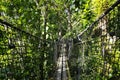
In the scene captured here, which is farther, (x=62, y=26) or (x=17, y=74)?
(x=62, y=26)

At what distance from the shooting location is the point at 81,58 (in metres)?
3.44

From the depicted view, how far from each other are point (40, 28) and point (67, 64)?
3200 millimetres

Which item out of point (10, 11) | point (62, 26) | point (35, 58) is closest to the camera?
point (35, 58)

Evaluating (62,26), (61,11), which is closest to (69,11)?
(61,11)

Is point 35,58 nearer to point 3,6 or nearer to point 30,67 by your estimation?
point 30,67

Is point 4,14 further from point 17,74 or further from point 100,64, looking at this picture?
point 100,64

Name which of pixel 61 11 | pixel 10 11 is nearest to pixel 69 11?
pixel 61 11

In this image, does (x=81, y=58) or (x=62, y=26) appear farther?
(x=62, y=26)

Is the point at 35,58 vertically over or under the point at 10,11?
under

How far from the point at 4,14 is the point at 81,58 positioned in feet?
11.5

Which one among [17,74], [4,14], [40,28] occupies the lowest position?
[17,74]

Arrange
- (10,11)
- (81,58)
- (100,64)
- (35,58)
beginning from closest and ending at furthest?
(100,64)
(81,58)
(35,58)
(10,11)

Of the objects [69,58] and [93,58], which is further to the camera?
[69,58]

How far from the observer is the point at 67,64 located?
3160 mm
